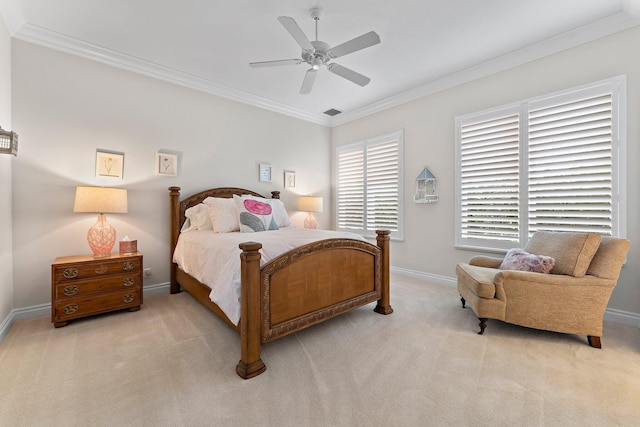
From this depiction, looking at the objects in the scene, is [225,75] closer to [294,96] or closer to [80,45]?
[294,96]

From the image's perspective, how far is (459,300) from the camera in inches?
128

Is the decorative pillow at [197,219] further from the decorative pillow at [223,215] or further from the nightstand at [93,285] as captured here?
the nightstand at [93,285]

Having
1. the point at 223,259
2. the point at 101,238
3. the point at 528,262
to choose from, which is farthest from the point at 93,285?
the point at 528,262

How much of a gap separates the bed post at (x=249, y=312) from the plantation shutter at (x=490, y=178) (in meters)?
2.98

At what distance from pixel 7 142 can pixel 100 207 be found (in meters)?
0.86

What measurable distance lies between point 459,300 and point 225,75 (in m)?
4.14

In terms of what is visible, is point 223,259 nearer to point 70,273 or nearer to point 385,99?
point 70,273

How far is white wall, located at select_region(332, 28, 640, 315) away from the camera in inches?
101

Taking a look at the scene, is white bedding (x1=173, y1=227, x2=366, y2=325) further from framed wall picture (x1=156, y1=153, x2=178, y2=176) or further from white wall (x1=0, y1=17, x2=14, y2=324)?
white wall (x1=0, y1=17, x2=14, y2=324)

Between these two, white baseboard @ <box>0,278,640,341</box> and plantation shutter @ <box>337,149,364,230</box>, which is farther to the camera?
plantation shutter @ <box>337,149,364,230</box>

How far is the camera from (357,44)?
2266 mm

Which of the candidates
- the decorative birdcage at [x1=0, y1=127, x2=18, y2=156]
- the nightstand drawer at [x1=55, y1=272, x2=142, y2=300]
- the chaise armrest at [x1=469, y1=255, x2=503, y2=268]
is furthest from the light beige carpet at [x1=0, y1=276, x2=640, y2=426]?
the decorative birdcage at [x1=0, y1=127, x2=18, y2=156]

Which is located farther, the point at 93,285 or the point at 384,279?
the point at 384,279

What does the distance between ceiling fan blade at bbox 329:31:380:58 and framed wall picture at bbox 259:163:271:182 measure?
2437mm
